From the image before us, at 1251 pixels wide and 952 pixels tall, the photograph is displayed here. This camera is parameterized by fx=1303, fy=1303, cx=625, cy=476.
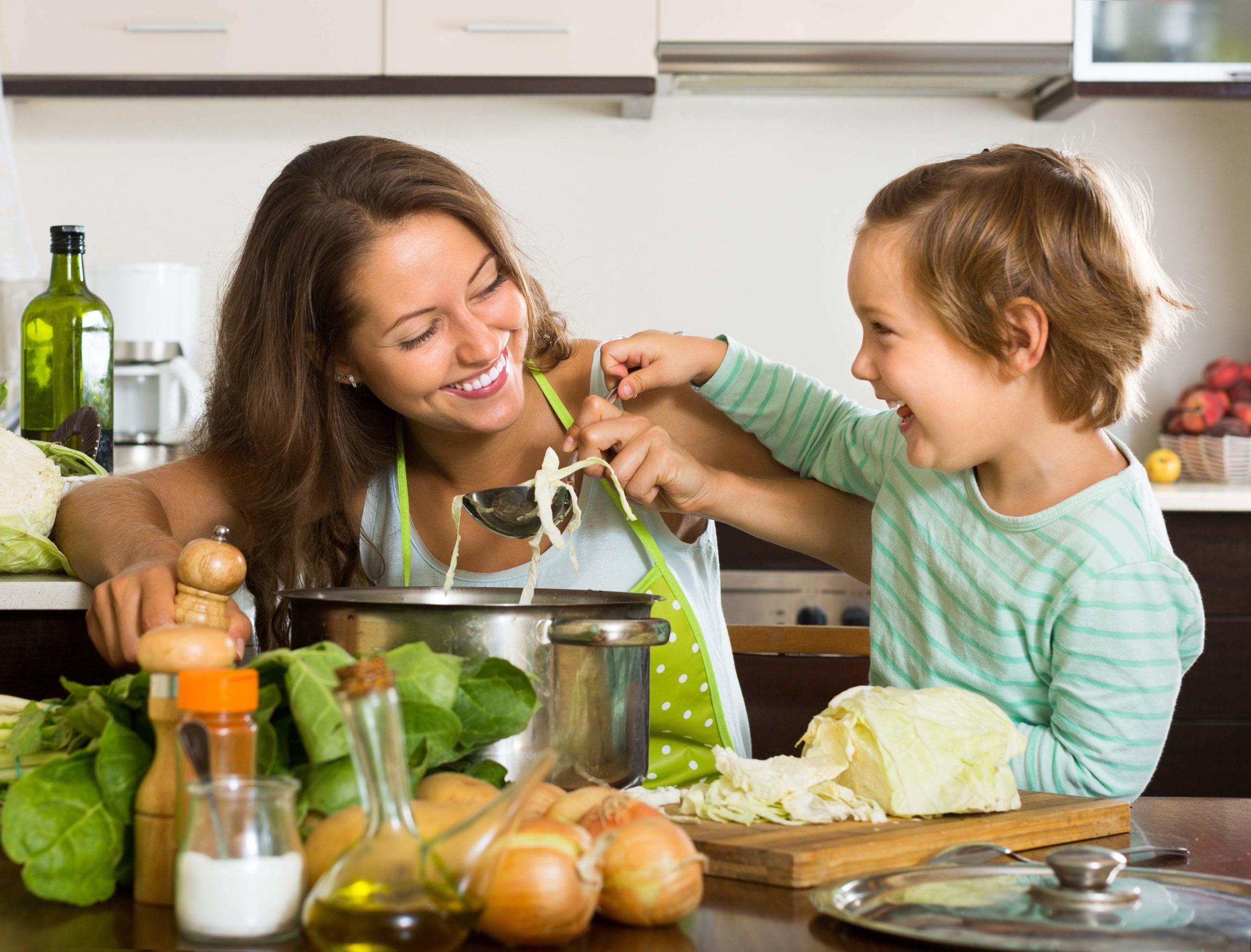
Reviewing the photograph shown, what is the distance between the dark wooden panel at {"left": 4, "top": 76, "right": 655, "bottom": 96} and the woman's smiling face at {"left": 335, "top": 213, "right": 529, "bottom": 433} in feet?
5.18

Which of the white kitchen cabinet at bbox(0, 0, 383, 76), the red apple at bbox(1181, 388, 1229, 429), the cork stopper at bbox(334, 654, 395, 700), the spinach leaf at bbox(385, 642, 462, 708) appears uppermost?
the white kitchen cabinet at bbox(0, 0, 383, 76)

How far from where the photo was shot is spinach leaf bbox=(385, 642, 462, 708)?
2.16 ft

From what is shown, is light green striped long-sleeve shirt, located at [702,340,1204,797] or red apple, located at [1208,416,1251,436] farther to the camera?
red apple, located at [1208,416,1251,436]

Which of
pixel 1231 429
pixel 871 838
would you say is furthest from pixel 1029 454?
pixel 1231 429

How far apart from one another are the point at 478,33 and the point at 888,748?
2.31 metres

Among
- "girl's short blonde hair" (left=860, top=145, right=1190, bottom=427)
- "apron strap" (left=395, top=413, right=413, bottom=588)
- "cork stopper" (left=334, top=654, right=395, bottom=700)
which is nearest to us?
"cork stopper" (left=334, top=654, right=395, bottom=700)

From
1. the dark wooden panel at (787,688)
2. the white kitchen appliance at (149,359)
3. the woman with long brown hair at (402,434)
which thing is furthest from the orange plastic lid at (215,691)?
the white kitchen appliance at (149,359)

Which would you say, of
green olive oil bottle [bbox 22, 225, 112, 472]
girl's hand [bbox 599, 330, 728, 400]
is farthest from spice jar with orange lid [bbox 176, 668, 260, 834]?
green olive oil bottle [bbox 22, 225, 112, 472]

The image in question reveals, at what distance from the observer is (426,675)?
2.17 feet

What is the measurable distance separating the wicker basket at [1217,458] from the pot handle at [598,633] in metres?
2.48

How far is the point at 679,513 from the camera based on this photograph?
4.82 ft

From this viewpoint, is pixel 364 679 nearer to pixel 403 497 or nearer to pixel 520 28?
pixel 403 497

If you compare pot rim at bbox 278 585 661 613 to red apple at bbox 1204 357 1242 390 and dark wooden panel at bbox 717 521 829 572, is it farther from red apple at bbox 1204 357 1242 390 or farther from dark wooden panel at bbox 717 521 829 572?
red apple at bbox 1204 357 1242 390

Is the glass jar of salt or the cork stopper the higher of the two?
the cork stopper
